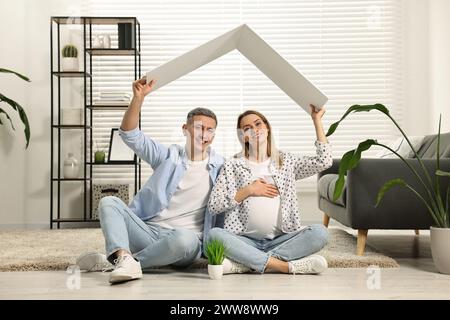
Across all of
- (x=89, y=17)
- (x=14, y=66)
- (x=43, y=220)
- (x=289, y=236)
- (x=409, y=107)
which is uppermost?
(x=89, y=17)

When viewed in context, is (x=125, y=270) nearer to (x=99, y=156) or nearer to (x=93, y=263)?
(x=93, y=263)

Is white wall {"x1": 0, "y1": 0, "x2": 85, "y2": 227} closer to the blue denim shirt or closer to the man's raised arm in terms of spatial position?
the blue denim shirt

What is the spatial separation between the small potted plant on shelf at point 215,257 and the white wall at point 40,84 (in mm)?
2756

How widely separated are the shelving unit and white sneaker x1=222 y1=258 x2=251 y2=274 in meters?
2.40

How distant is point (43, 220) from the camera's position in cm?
491

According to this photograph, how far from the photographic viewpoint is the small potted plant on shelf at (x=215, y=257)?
225cm

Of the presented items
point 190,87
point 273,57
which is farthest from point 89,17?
point 273,57

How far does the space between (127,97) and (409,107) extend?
237 centimetres

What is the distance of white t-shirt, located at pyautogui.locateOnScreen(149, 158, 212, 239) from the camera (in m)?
2.41

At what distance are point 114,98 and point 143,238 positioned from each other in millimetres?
2557

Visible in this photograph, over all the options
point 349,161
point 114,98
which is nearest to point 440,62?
point 114,98
